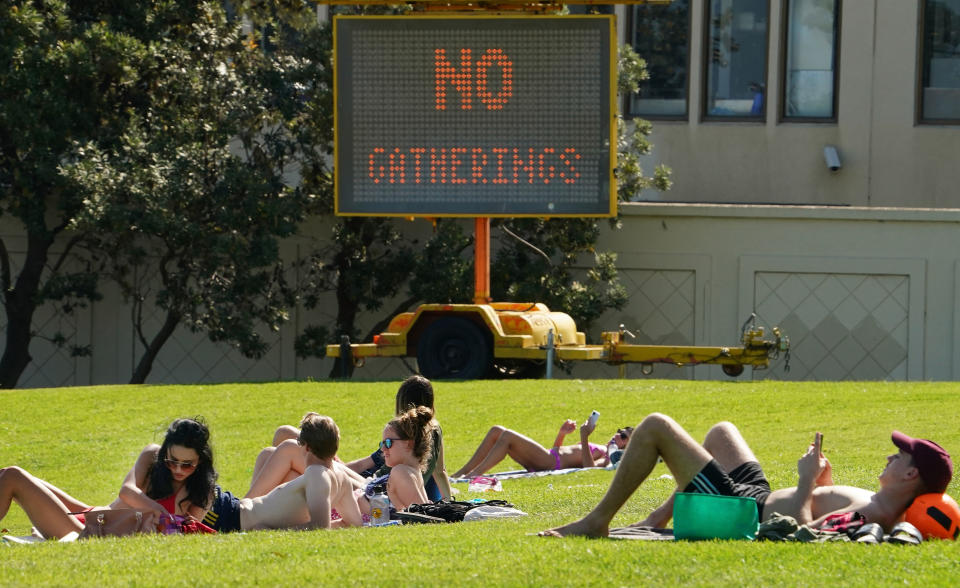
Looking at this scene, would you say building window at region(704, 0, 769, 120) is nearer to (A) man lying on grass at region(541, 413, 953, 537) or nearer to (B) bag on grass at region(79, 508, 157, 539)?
(A) man lying on grass at region(541, 413, 953, 537)

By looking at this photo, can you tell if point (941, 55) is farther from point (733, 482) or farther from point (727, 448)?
point (733, 482)

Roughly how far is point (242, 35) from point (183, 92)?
189cm

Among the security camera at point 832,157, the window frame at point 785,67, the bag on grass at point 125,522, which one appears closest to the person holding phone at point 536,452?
the bag on grass at point 125,522

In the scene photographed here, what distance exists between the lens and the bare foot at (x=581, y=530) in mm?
6883

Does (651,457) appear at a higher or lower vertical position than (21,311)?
higher

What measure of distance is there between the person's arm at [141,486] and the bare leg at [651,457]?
2.38m

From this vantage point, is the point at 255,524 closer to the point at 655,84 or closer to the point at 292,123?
the point at 292,123

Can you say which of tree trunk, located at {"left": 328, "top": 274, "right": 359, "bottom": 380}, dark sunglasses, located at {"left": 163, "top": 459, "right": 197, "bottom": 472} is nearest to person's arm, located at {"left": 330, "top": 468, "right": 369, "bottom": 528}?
dark sunglasses, located at {"left": 163, "top": 459, "right": 197, "bottom": 472}

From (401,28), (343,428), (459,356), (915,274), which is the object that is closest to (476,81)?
(401,28)

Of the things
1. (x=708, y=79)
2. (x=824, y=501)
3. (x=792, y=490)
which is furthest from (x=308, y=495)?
(x=708, y=79)

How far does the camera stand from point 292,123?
77.5 feet

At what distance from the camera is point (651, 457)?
6.79m

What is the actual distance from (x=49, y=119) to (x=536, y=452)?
12.3 meters

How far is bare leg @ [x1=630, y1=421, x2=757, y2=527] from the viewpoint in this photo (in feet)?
24.6
